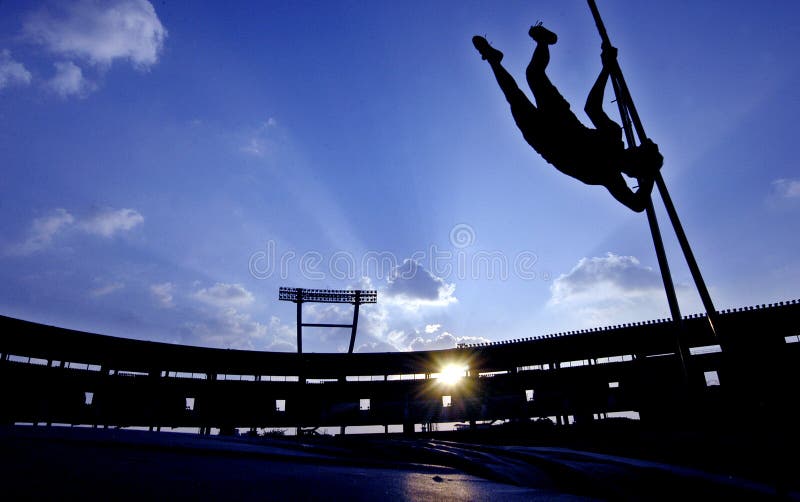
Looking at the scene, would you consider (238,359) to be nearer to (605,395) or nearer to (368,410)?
(368,410)

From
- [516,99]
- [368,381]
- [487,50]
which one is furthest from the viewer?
[368,381]

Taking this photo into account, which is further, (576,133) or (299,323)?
(299,323)

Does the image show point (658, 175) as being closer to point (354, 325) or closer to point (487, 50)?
point (487, 50)

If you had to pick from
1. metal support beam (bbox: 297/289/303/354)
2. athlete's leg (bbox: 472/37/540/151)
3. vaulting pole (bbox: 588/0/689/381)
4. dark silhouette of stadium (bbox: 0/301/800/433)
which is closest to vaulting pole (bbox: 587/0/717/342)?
vaulting pole (bbox: 588/0/689/381)

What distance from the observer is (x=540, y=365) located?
35688 mm

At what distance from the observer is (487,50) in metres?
4.76

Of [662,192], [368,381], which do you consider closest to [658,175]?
[662,192]

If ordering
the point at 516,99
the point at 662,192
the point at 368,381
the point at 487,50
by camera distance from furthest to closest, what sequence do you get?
1. the point at 368,381
2. the point at 487,50
3. the point at 516,99
4. the point at 662,192

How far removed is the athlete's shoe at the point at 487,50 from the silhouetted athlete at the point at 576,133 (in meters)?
0.31

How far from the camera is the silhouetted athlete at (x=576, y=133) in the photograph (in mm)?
4215

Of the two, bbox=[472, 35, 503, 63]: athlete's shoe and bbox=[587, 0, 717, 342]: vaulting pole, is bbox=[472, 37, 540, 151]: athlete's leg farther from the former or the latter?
bbox=[587, 0, 717, 342]: vaulting pole

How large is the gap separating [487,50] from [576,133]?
1.43 m

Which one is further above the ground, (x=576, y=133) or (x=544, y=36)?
(x=544, y=36)

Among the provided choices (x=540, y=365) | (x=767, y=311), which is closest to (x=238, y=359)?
(x=540, y=365)
